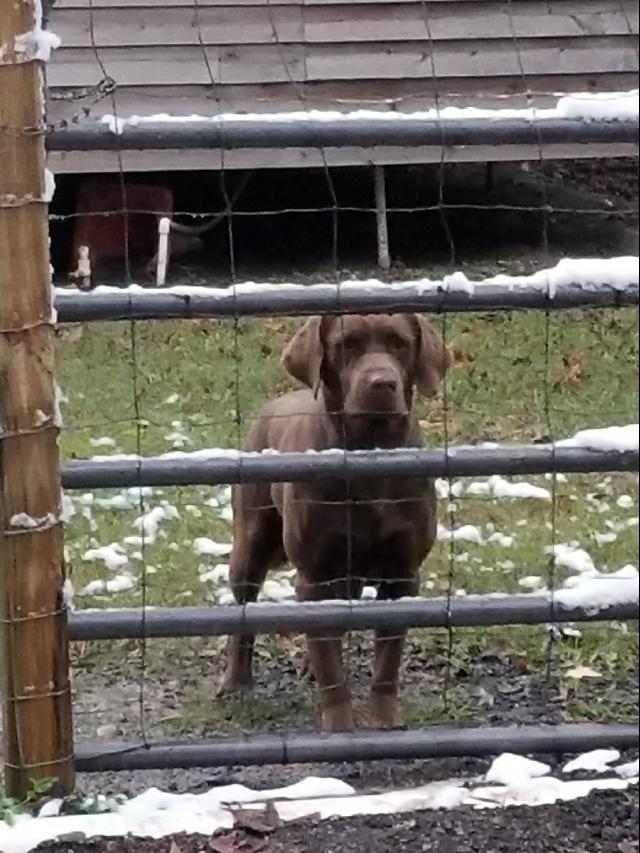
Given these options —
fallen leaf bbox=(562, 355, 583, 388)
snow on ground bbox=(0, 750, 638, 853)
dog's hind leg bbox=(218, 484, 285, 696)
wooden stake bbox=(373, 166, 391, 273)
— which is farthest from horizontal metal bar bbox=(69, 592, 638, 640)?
wooden stake bbox=(373, 166, 391, 273)

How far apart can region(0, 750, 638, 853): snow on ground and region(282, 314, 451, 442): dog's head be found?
3.20ft

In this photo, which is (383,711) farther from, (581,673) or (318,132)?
(318,132)

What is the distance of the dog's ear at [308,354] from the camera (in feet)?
13.0

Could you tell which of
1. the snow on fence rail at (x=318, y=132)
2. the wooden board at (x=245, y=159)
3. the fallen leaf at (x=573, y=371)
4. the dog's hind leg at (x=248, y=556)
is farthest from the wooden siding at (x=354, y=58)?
the snow on fence rail at (x=318, y=132)

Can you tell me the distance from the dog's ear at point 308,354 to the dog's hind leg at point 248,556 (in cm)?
56

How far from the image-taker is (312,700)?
4.38 meters

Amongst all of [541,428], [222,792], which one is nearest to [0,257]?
[222,792]

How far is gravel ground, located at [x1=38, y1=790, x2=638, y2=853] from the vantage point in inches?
123

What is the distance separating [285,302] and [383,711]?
4.67 feet

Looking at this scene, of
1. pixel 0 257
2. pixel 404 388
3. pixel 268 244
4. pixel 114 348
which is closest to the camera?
pixel 0 257

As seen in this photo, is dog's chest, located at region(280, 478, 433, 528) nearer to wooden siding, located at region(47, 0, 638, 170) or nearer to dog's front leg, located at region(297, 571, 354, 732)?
dog's front leg, located at region(297, 571, 354, 732)

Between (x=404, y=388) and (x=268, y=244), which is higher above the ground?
(x=268, y=244)

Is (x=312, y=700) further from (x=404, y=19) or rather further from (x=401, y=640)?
(x=404, y=19)

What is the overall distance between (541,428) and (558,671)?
201 centimetres
